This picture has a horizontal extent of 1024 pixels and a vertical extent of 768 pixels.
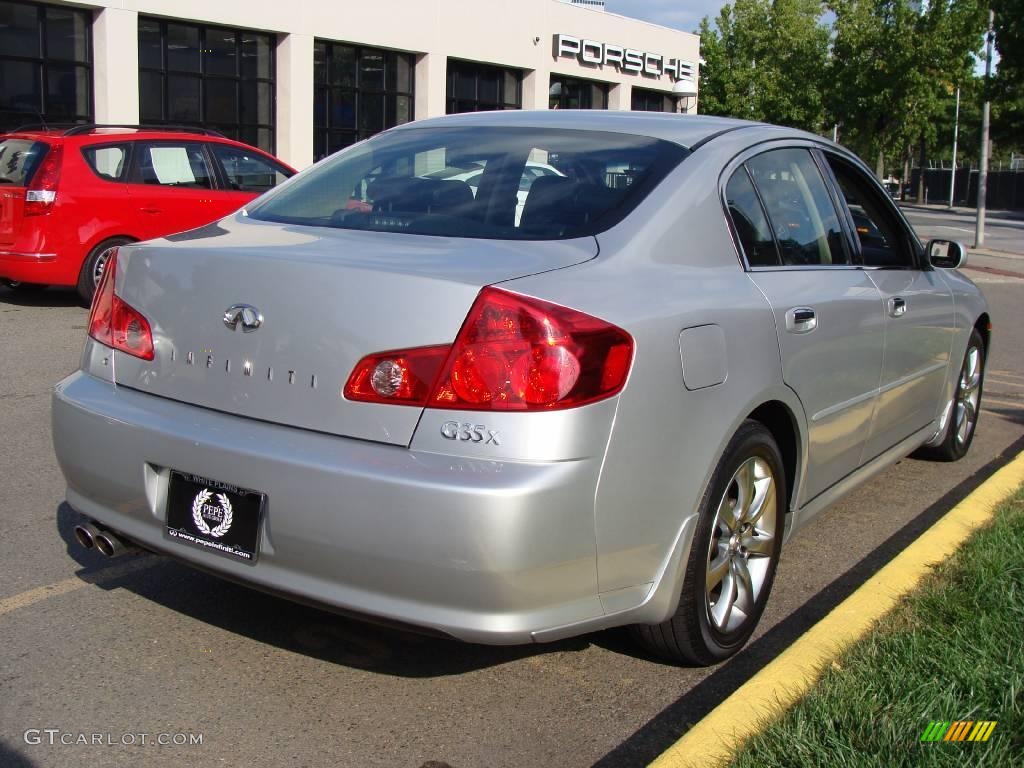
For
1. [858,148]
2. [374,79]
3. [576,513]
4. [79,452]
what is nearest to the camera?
[576,513]

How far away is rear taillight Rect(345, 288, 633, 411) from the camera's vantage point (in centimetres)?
283

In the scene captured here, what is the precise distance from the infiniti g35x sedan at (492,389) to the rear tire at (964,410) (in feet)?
6.99

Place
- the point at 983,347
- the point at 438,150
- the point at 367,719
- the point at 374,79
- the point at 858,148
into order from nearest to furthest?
the point at 367,719, the point at 438,150, the point at 983,347, the point at 374,79, the point at 858,148

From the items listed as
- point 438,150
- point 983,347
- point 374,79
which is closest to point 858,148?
point 374,79

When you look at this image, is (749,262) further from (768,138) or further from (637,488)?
(637,488)

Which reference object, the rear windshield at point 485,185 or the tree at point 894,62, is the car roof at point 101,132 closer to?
the rear windshield at point 485,185

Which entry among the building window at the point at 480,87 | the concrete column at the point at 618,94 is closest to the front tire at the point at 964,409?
the building window at the point at 480,87

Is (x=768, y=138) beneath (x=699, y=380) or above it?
above

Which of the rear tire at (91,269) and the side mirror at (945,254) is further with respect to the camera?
the rear tire at (91,269)

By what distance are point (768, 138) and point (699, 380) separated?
1.38 meters

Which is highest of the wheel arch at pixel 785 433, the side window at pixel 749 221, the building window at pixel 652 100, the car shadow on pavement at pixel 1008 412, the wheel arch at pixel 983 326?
the building window at pixel 652 100

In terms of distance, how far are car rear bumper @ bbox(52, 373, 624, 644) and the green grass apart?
1.90 feet

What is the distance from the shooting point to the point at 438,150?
4.11 meters

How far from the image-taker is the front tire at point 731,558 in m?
3.32
